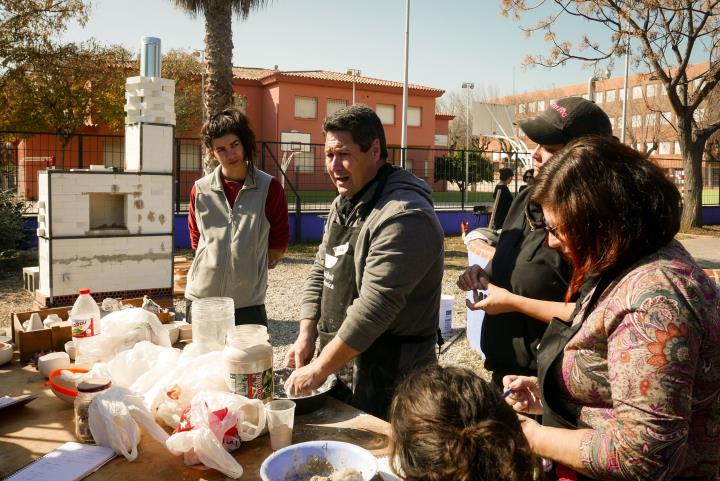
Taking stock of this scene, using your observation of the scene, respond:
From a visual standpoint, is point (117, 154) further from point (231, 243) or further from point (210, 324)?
point (210, 324)

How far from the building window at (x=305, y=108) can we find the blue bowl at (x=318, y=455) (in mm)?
31980

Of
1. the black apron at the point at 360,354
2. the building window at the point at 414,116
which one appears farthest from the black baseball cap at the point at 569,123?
the building window at the point at 414,116

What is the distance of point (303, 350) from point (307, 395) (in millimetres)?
363

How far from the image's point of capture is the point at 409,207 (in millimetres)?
2096

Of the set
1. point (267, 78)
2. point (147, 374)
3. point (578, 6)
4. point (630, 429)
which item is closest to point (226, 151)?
point (147, 374)

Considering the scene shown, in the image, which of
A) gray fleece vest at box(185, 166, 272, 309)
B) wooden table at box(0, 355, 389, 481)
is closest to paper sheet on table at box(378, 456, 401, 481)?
wooden table at box(0, 355, 389, 481)

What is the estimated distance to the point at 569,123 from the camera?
235cm

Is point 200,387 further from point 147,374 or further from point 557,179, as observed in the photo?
point 557,179

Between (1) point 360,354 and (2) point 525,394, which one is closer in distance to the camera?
(2) point 525,394

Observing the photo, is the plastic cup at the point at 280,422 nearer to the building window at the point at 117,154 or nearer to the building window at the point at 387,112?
the building window at the point at 117,154

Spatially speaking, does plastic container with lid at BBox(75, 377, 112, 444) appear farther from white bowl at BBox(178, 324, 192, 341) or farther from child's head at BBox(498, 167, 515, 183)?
child's head at BBox(498, 167, 515, 183)

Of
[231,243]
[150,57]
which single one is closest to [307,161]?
[150,57]

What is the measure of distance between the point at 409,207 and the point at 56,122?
24.2 m

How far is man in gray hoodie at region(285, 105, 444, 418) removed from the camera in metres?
2.01
